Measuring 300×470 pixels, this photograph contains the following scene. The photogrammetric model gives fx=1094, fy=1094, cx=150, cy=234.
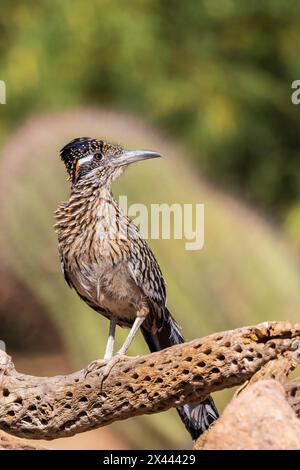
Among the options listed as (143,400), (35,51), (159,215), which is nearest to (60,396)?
(143,400)

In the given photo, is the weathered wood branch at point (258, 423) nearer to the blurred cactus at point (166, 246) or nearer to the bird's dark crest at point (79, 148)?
the bird's dark crest at point (79, 148)

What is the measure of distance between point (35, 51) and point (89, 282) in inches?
252

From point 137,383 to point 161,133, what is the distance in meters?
4.08

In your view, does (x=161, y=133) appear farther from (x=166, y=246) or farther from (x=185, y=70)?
(x=185, y=70)

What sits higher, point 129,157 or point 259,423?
point 129,157

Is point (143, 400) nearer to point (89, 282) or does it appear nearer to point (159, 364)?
point (159, 364)

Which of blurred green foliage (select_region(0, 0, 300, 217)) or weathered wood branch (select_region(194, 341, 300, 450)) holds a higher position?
blurred green foliage (select_region(0, 0, 300, 217))

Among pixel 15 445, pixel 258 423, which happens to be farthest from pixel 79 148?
pixel 258 423

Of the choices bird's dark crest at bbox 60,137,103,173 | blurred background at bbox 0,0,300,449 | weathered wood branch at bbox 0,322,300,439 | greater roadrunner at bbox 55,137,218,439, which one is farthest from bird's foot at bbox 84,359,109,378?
blurred background at bbox 0,0,300,449

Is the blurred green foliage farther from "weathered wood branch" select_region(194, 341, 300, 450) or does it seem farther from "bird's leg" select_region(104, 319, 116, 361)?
"weathered wood branch" select_region(194, 341, 300, 450)

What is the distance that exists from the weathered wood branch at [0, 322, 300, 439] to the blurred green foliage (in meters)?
6.03

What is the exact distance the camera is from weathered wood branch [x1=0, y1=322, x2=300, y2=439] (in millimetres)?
3361

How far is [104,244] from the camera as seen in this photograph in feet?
12.9

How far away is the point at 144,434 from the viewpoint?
277 inches
